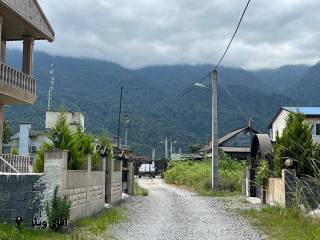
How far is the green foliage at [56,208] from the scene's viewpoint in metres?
10.6

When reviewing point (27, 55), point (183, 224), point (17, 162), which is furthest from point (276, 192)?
point (27, 55)

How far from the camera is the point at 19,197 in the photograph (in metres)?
10.3

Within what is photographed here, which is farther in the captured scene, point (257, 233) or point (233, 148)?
point (233, 148)

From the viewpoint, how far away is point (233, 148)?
6612 centimetres

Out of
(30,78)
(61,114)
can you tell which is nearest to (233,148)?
(30,78)

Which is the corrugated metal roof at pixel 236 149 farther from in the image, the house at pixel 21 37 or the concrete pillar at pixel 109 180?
the house at pixel 21 37

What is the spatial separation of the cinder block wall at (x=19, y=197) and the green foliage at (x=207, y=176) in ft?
64.5

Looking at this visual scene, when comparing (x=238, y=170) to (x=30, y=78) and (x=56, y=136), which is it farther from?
(x=56, y=136)

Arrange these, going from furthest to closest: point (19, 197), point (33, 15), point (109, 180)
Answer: point (109, 180), point (33, 15), point (19, 197)

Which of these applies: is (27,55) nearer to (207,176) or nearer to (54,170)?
(54,170)

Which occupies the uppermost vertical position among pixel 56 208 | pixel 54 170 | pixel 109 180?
pixel 54 170

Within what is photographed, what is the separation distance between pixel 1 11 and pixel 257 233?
10527 mm

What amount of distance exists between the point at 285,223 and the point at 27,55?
36.8 feet

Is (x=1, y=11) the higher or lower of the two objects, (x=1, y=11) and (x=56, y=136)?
the higher
